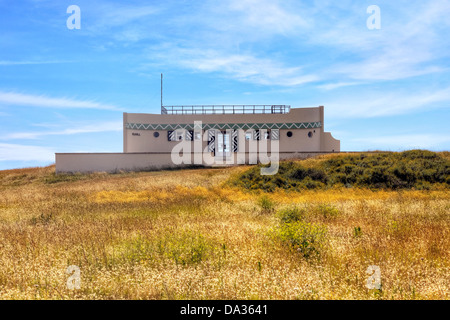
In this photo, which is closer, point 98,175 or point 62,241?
point 62,241

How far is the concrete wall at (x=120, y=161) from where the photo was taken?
36.4 metres

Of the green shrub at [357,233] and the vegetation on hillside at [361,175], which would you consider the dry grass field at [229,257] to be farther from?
the vegetation on hillside at [361,175]

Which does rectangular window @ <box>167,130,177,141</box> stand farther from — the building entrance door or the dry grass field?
the dry grass field

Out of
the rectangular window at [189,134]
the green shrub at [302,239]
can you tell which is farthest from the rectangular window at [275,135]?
the green shrub at [302,239]

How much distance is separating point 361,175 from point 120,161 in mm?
25244

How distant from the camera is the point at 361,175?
2234cm

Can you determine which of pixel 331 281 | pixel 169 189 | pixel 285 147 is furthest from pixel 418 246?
pixel 285 147

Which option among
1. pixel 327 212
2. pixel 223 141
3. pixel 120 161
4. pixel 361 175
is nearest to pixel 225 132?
pixel 223 141

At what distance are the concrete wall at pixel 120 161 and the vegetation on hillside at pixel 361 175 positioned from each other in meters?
11.7

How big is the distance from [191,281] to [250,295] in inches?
38.0

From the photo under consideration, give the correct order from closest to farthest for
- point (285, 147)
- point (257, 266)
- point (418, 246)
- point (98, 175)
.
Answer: point (257, 266), point (418, 246), point (98, 175), point (285, 147)

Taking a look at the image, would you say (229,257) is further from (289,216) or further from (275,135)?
(275,135)
